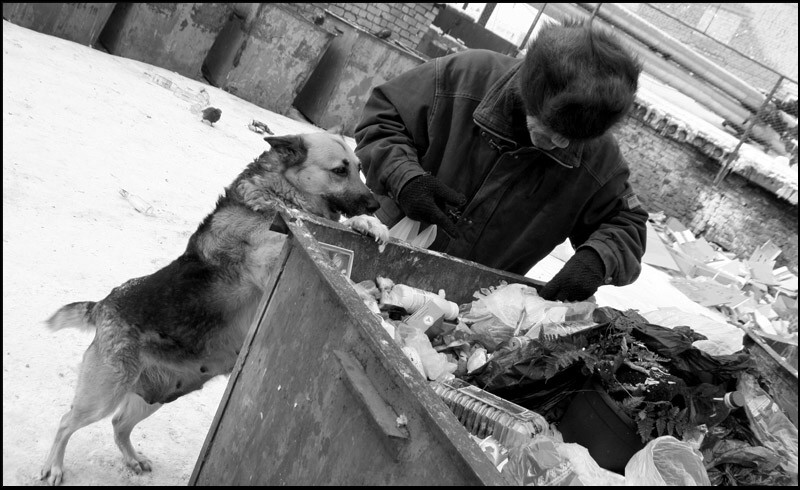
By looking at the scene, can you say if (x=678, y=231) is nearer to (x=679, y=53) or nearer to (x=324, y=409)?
(x=679, y=53)

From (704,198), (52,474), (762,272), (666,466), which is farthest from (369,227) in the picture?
(704,198)

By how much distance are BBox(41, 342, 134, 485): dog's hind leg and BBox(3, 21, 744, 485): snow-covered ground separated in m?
0.14

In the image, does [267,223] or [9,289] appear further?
[9,289]

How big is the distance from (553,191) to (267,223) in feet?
4.47

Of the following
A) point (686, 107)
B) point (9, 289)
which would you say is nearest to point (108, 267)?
point (9, 289)

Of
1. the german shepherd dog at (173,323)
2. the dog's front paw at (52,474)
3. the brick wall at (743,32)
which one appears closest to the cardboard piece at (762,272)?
the brick wall at (743,32)

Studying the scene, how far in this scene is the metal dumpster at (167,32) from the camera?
7.80 metres

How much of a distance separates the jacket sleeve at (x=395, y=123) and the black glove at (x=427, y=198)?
0.52 feet

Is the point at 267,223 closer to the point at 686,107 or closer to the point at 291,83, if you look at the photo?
the point at 291,83

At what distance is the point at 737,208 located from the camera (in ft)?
39.5

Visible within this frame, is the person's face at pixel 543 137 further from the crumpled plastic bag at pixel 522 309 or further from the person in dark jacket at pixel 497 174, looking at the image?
the crumpled plastic bag at pixel 522 309

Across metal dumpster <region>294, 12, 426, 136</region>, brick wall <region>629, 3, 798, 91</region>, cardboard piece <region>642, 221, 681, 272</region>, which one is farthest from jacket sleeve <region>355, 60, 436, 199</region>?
brick wall <region>629, 3, 798, 91</region>

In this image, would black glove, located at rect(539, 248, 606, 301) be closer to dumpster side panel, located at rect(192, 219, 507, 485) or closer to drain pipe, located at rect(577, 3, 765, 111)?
dumpster side panel, located at rect(192, 219, 507, 485)

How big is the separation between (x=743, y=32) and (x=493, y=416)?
86.7 feet
